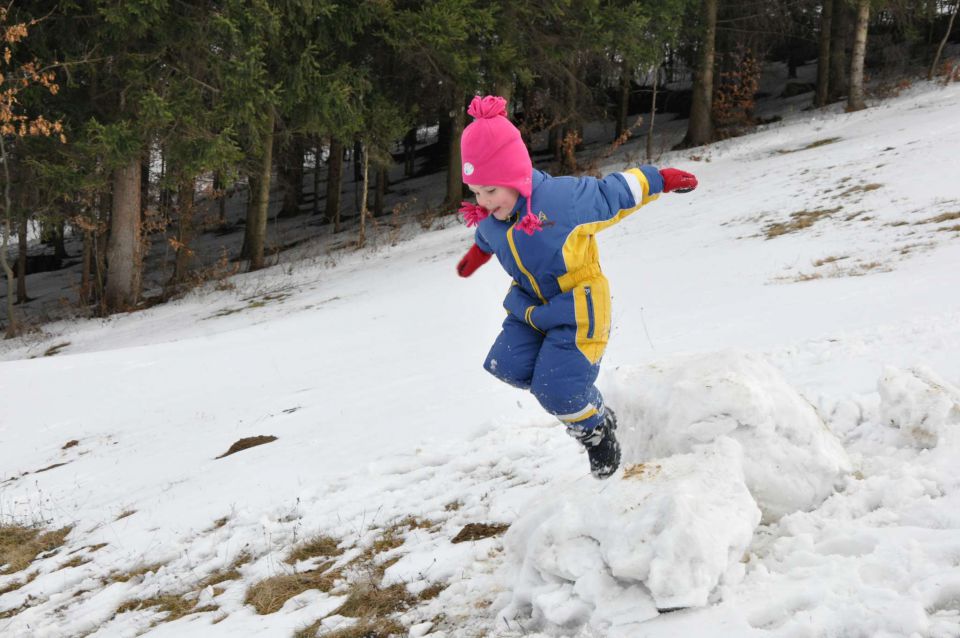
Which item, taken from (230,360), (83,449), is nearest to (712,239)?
(230,360)

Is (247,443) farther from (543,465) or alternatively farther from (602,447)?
(602,447)

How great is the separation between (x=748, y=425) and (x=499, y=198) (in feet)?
4.61

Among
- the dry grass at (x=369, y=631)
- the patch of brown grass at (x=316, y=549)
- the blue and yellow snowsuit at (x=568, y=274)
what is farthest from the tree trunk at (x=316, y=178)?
the dry grass at (x=369, y=631)

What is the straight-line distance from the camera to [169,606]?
3.87m

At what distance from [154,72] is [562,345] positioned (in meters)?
13.1

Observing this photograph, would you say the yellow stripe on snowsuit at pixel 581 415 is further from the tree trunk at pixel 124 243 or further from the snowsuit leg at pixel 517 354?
the tree trunk at pixel 124 243

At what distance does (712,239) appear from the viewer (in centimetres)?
1098

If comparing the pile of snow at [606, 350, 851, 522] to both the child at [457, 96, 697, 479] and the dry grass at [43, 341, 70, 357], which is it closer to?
the child at [457, 96, 697, 479]

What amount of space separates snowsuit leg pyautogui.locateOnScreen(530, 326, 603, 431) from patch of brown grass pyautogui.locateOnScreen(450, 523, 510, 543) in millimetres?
860

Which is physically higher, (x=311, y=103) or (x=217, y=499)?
(x=311, y=103)

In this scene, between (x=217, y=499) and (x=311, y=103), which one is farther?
(x=311, y=103)

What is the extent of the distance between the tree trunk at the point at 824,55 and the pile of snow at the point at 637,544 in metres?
23.4

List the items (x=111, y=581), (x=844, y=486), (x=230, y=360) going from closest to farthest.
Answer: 1. (x=844, y=486)
2. (x=111, y=581)
3. (x=230, y=360)

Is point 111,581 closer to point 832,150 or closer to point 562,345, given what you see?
point 562,345
